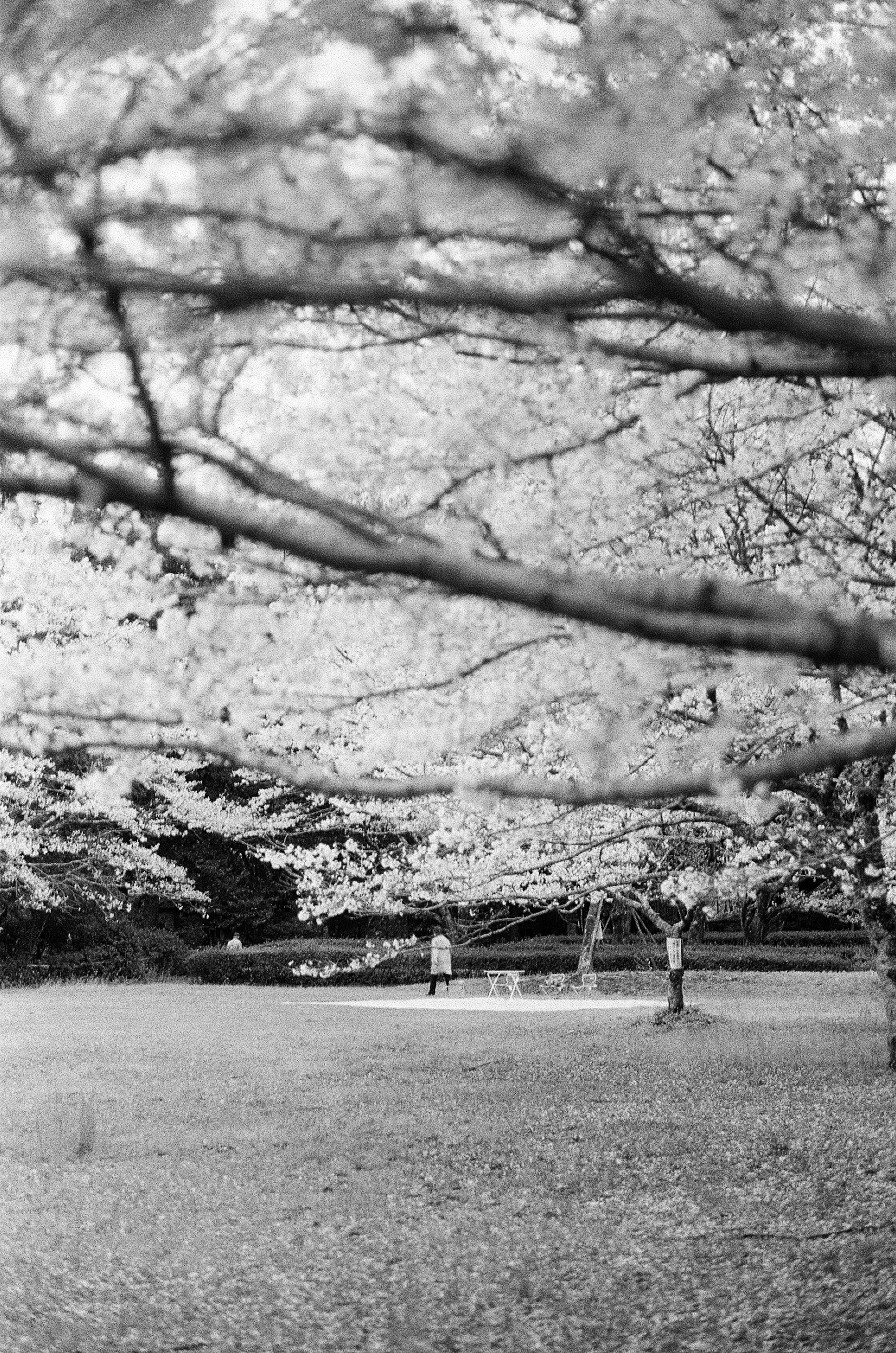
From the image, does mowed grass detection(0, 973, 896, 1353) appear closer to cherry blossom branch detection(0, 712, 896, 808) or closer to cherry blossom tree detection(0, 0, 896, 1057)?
cherry blossom tree detection(0, 0, 896, 1057)

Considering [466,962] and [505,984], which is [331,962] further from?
[505,984]

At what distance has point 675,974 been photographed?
18.5 m

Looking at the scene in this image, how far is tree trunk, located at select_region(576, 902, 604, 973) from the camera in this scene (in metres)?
27.0

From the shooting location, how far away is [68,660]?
16.9ft

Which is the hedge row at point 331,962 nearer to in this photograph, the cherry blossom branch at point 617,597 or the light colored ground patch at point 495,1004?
the light colored ground patch at point 495,1004

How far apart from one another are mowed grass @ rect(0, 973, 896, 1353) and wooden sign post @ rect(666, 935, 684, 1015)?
89.4 inches

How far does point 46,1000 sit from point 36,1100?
13183 mm

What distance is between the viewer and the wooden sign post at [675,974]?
1816 cm

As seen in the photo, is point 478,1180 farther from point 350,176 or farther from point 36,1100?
point 350,176

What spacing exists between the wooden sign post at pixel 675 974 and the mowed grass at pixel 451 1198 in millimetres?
2271

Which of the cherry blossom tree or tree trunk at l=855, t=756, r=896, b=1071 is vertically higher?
the cherry blossom tree

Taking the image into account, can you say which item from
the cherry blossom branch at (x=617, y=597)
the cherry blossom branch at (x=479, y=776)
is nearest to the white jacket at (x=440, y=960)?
the cherry blossom branch at (x=479, y=776)

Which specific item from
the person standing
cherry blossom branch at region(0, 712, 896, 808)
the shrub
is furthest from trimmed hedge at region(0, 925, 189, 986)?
cherry blossom branch at region(0, 712, 896, 808)

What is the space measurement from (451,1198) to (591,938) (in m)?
19.7
